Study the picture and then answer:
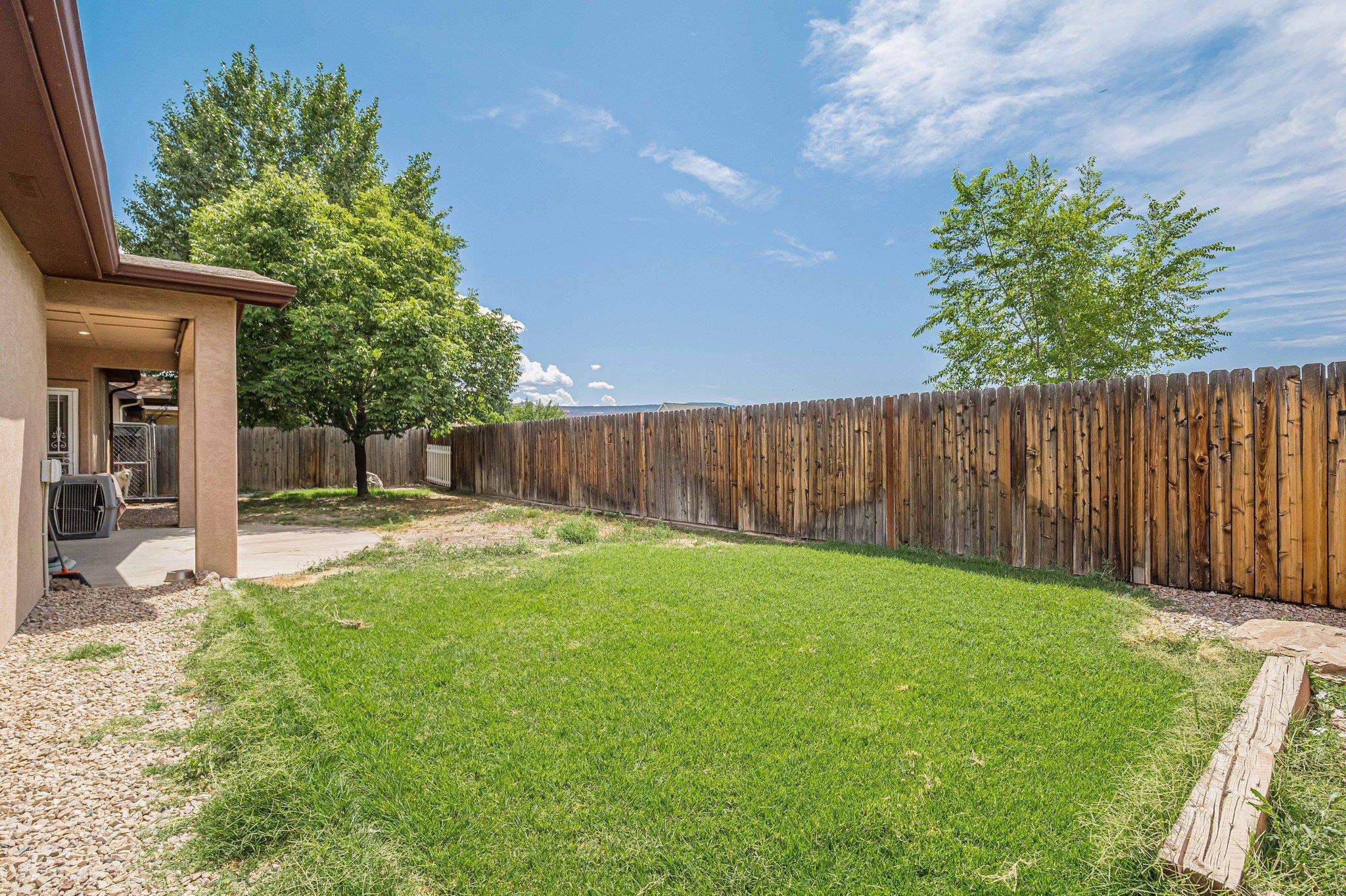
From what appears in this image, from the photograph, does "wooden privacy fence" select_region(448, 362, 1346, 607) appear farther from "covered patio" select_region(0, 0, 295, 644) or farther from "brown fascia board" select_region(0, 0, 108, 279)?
"brown fascia board" select_region(0, 0, 108, 279)

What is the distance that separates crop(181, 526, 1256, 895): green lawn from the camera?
178cm

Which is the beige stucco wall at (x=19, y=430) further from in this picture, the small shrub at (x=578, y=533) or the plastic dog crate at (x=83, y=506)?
the small shrub at (x=578, y=533)

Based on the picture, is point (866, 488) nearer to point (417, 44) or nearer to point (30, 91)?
point (30, 91)

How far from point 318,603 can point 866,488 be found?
5912 millimetres

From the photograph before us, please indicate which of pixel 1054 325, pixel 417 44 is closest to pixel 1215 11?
pixel 1054 325

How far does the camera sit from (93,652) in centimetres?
366

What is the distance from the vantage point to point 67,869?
1.82m

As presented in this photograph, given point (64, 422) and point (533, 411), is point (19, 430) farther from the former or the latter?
point (533, 411)

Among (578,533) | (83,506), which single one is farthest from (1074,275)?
(83,506)

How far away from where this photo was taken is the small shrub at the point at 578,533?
7.82 metres

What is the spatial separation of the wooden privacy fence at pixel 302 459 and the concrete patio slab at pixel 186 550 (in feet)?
26.0

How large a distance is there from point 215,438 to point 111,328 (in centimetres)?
307

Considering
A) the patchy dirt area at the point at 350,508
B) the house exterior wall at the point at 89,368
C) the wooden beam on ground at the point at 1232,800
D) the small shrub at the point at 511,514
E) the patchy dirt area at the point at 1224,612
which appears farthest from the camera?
the patchy dirt area at the point at 350,508

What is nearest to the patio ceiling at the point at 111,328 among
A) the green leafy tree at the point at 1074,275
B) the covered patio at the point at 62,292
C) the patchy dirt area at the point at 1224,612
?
the covered patio at the point at 62,292
